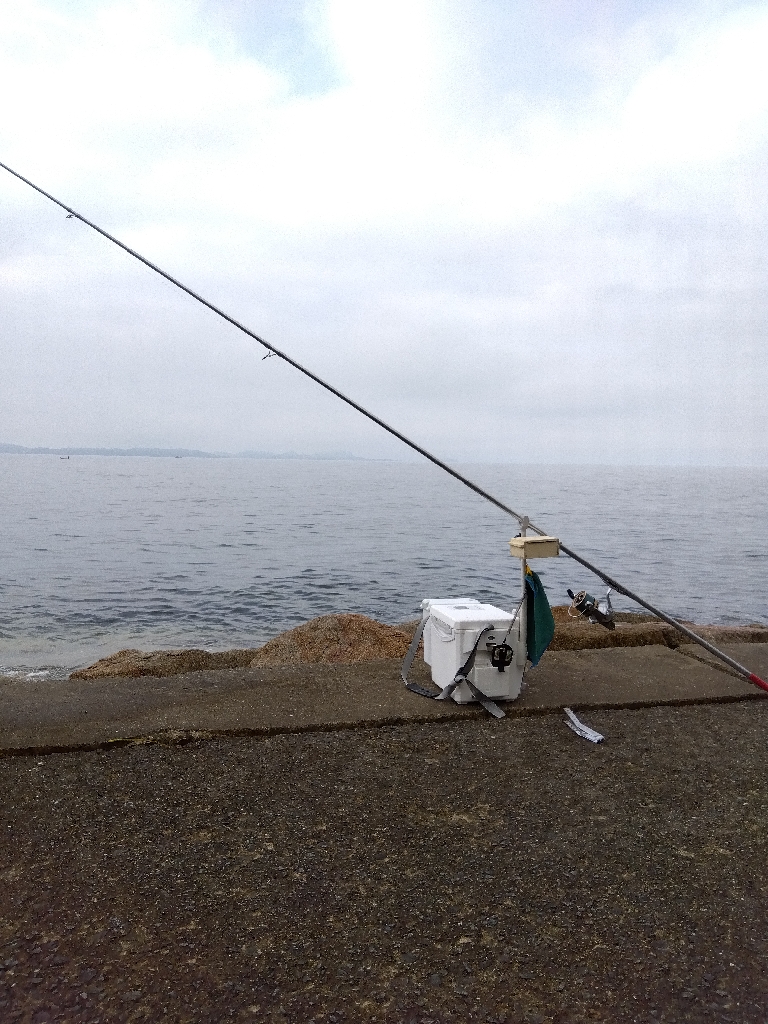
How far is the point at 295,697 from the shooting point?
429cm

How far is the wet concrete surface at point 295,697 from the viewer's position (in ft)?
12.3

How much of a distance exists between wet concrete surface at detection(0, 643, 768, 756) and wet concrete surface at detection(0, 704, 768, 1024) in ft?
0.79

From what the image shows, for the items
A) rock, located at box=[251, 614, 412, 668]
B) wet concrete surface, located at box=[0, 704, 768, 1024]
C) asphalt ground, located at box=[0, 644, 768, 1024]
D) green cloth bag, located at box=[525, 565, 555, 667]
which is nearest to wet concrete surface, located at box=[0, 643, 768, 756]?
asphalt ground, located at box=[0, 644, 768, 1024]

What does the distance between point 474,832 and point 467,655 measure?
1414 mm

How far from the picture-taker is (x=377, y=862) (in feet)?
8.54

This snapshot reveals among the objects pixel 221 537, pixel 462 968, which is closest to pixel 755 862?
pixel 462 968

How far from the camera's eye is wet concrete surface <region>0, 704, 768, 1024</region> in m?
2.00

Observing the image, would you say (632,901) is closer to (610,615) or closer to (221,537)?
(610,615)

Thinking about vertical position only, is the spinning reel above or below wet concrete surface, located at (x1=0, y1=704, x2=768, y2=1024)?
above

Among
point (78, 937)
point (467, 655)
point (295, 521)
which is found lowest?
point (295, 521)

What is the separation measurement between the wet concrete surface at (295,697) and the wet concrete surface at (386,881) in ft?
0.79

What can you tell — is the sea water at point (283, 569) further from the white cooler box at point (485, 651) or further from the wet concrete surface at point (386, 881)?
the wet concrete surface at point (386, 881)

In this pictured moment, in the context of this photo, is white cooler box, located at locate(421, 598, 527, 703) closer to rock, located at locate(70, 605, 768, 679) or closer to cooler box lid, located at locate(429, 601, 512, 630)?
cooler box lid, located at locate(429, 601, 512, 630)

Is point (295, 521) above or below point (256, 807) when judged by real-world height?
below
